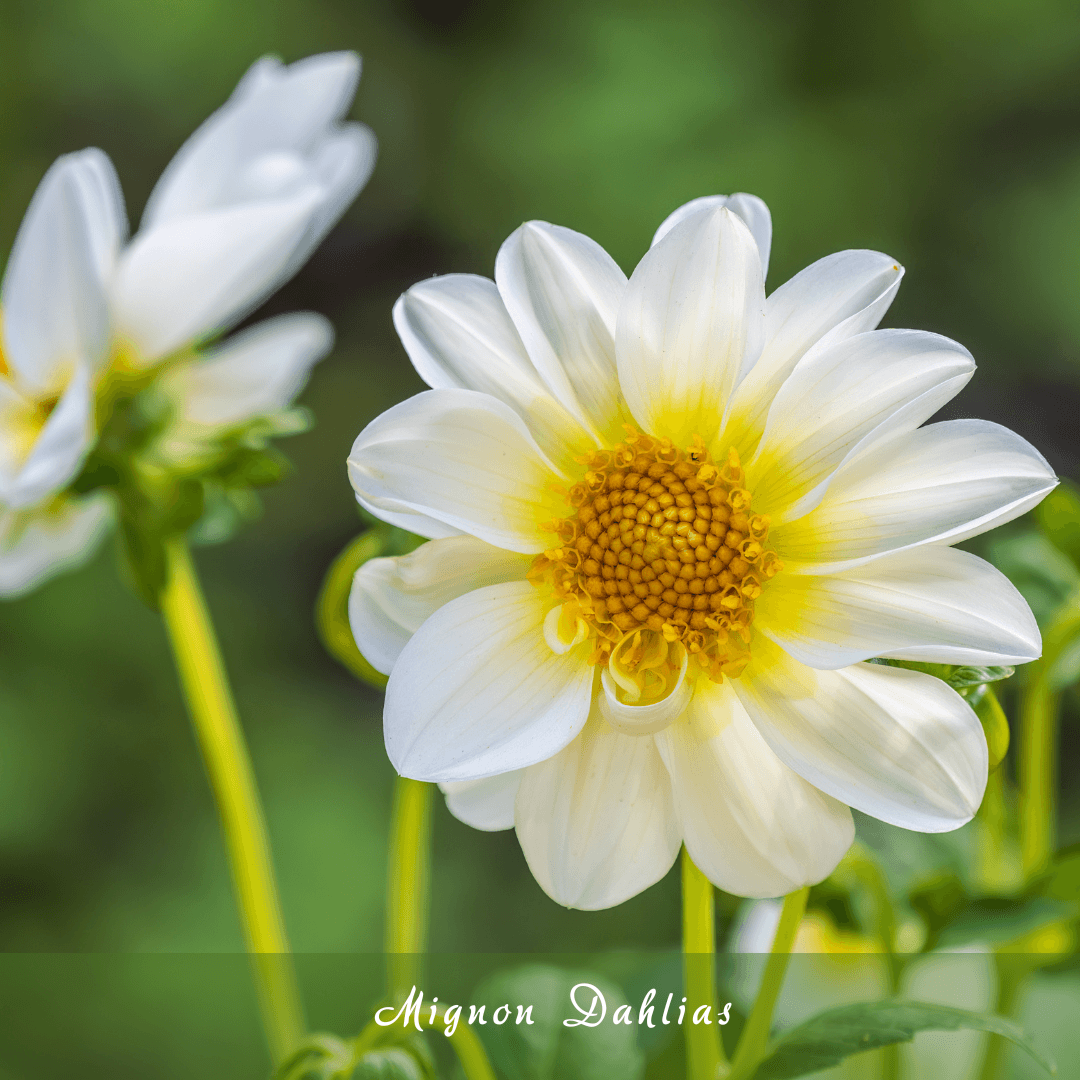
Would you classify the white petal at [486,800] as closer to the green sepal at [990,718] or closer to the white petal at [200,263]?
the green sepal at [990,718]

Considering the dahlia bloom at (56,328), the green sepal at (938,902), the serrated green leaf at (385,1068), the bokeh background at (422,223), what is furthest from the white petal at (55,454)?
the bokeh background at (422,223)

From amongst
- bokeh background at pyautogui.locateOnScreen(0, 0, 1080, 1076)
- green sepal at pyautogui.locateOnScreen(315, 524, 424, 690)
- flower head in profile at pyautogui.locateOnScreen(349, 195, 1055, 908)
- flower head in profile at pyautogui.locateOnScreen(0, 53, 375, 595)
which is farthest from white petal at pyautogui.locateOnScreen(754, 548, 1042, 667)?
bokeh background at pyautogui.locateOnScreen(0, 0, 1080, 1076)

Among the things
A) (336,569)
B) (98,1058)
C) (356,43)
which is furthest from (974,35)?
(98,1058)

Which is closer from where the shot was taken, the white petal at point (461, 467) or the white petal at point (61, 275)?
the white petal at point (461, 467)

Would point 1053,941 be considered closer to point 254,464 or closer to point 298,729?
point 254,464

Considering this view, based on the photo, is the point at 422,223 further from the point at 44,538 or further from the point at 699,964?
the point at 699,964

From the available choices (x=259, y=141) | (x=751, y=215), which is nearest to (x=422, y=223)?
(x=259, y=141)

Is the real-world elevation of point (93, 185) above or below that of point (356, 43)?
below
